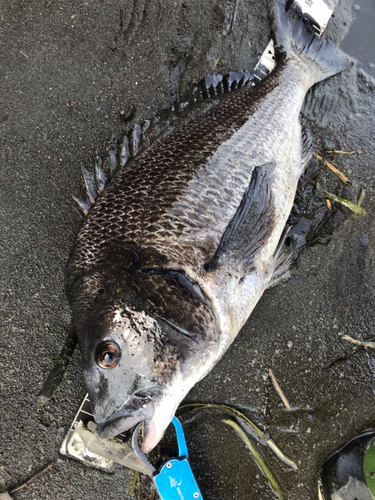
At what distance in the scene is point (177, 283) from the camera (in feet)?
6.41

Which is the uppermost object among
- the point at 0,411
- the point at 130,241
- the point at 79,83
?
the point at 79,83

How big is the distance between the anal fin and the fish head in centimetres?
59

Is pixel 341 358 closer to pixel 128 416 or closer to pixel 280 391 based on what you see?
pixel 280 391

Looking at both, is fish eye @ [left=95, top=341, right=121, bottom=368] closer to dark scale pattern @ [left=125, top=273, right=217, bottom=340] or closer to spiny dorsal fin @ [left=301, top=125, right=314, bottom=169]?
dark scale pattern @ [left=125, top=273, right=217, bottom=340]

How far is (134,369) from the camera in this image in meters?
1.70

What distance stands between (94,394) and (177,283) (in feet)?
2.49

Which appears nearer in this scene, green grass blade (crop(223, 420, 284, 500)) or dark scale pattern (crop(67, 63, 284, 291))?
dark scale pattern (crop(67, 63, 284, 291))

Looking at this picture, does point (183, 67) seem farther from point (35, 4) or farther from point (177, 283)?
point (177, 283)

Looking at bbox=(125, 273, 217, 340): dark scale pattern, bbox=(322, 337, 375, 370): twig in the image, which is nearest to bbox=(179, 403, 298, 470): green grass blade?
bbox=(322, 337, 375, 370): twig

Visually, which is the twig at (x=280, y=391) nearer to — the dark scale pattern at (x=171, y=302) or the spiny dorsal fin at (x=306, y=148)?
the dark scale pattern at (x=171, y=302)

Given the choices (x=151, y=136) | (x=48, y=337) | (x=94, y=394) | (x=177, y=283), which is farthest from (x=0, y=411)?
(x=151, y=136)

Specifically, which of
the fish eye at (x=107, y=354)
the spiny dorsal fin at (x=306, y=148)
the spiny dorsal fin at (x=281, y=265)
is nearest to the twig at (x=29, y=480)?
the fish eye at (x=107, y=354)

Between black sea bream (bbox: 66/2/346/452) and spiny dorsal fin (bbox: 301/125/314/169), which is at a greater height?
spiny dorsal fin (bbox: 301/125/314/169)

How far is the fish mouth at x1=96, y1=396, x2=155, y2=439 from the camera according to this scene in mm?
1651
